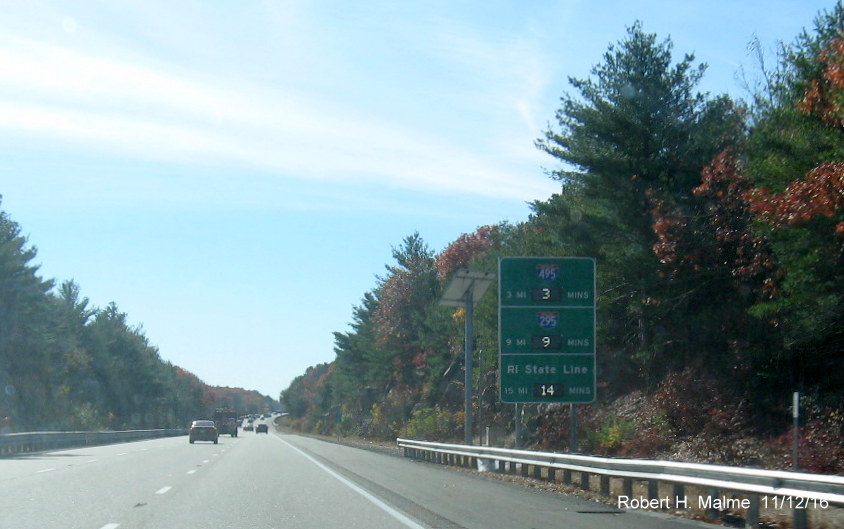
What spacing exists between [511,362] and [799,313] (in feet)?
22.5

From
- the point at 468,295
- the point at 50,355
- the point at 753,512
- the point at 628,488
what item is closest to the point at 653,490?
the point at 628,488

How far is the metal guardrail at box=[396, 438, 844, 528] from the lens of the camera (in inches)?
422

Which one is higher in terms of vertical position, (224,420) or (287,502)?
(224,420)

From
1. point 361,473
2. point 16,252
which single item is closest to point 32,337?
point 16,252

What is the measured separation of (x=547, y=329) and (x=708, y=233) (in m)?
6.56

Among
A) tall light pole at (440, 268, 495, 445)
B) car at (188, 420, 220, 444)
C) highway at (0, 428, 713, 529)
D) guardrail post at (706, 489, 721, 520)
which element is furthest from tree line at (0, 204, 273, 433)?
guardrail post at (706, 489, 721, 520)

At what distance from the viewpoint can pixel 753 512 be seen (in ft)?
40.0

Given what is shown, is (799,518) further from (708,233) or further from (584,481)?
(708,233)

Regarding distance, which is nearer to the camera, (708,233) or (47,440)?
(708,233)

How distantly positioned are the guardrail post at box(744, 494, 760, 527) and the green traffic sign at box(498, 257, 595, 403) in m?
11.6

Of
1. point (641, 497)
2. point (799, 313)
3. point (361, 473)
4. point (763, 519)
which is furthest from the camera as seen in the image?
point (361, 473)

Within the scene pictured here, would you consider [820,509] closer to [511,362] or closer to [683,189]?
[511,362]

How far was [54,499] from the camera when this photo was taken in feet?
54.5

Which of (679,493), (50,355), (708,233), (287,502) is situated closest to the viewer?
(679,493)
